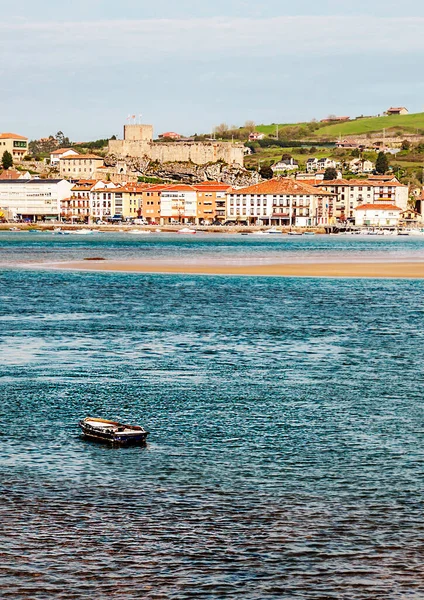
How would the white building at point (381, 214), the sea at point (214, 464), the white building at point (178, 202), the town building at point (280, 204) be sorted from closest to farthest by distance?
1. the sea at point (214, 464)
2. the town building at point (280, 204)
3. the white building at point (178, 202)
4. the white building at point (381, 214)

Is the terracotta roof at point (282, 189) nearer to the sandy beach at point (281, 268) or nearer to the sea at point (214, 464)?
the sandy beach at point (281, 268)

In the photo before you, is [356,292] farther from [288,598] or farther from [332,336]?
[288,598]

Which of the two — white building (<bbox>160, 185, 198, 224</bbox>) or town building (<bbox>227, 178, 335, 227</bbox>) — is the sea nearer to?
town building (<bbox>227, 178, 335, 227</bbox>)

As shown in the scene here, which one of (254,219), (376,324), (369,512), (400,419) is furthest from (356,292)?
(254,219)

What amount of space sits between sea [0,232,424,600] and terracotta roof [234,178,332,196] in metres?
155

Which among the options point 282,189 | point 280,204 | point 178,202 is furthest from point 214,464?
point 178,202

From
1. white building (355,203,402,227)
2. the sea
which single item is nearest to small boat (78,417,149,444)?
the sea

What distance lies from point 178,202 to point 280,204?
18867mm

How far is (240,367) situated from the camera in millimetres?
27391

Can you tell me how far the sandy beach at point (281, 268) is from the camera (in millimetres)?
70000

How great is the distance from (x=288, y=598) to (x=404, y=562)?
5.93ft

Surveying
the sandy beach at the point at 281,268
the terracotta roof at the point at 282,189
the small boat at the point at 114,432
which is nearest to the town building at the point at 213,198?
the terracotta roof at the point at 282,189

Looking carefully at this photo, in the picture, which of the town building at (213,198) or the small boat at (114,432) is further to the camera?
the town building at (213,198)

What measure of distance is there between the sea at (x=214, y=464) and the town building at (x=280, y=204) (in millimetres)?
156127
